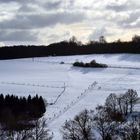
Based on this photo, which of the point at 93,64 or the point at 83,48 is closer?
the point at 93,64

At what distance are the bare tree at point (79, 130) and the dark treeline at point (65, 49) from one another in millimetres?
103594

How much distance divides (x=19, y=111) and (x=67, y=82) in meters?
30.8

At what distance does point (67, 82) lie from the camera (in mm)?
102688

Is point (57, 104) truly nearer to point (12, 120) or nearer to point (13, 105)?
point (13, 105)

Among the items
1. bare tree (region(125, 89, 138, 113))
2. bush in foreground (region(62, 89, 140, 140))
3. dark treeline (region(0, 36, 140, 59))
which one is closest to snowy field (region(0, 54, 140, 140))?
bush in foreground (region(62, 89, 140, 140))

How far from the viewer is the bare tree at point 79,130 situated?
54.2 metres

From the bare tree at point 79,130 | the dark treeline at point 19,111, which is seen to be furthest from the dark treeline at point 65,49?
the bare tree at point 79,130

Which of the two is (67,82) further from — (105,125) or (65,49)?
(65,49)

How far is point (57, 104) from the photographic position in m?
79.6

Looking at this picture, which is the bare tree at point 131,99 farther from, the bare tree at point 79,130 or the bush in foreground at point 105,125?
the bare tree at point 79,130

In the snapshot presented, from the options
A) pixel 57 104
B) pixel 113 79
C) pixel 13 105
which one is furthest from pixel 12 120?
pixel 113 79

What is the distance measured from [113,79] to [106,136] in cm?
5467

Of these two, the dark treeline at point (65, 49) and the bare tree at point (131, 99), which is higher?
the dark treeline at point (65, 49)

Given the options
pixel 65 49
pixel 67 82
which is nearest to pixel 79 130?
pixel 67 82
